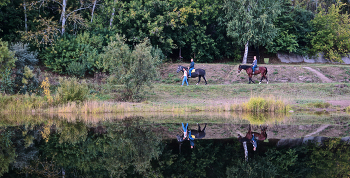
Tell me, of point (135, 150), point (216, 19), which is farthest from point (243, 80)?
point (135, 150)

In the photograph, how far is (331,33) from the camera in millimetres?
45969

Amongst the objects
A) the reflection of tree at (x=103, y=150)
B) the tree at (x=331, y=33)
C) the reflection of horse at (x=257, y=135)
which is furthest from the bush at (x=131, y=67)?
the tree at (x=331, y=33)

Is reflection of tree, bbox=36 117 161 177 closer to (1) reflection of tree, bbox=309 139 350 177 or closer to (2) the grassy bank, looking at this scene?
(1) reflection of tree, bbox=309 139 350 177

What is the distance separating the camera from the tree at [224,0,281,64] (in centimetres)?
3990

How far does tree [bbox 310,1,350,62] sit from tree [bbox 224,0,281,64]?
8718mm

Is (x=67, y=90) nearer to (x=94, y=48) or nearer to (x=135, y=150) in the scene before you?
(x=135, y=150)

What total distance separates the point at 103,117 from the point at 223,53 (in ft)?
103

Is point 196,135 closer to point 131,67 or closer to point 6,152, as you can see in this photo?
point 6,152

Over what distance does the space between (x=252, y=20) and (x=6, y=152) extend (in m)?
33.0

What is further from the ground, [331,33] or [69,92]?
[331,33]

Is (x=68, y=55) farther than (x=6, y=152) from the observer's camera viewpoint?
Yes

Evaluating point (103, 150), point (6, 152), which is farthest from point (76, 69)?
point (103, 150)

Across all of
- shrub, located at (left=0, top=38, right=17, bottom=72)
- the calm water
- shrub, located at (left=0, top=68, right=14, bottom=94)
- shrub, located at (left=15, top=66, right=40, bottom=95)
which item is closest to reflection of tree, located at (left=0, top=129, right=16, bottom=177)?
the calm water

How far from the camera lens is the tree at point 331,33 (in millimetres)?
46156
